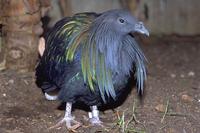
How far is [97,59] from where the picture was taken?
13.0ft

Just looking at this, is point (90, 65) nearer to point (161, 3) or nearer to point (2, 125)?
point (2, 125)

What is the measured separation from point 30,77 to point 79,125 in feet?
3.17

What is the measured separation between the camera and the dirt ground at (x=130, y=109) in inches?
162

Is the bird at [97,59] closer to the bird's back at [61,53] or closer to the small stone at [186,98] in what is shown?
the bird's back at [61,53]

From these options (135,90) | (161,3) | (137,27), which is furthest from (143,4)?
(137,27)

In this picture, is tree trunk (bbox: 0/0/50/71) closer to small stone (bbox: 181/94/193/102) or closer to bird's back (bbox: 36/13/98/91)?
bird's back (bbox: 36/13/98/91)

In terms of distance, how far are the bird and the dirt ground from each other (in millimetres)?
191

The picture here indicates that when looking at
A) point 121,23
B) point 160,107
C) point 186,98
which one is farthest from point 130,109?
point 121,23

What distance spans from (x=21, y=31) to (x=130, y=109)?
→ 119 centimetres

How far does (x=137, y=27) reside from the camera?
3965 millimetres

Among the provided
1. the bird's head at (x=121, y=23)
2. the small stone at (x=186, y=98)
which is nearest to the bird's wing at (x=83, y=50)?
the bird's head at (x=121, y=23)

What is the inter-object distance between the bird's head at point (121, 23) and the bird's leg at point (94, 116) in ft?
2.27

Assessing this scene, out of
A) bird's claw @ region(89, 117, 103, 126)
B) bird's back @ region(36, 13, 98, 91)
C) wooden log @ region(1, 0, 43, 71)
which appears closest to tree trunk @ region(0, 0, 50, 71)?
wooden log @ region(1, 0, 43, 71)

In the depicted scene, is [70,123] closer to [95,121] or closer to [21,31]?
[95,121]
